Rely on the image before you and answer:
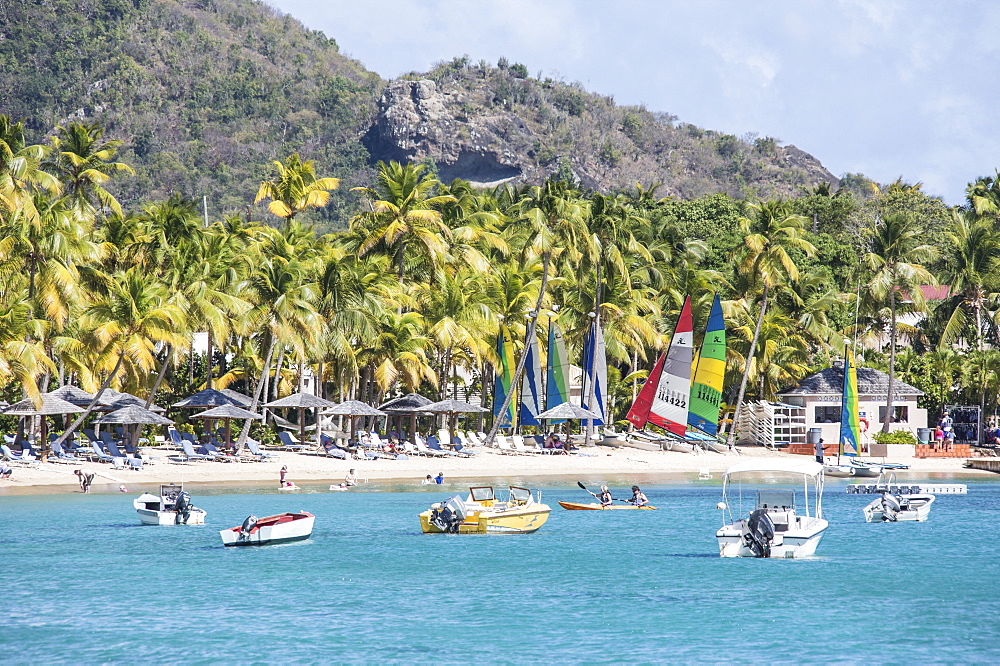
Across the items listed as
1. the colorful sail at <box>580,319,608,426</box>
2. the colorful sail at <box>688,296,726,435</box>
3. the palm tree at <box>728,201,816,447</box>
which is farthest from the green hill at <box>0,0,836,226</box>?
the colorful sail at <box>688,296,726,435</box>

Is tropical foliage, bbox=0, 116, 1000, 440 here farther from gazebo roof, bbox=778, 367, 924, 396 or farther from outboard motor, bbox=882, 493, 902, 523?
outboard motor, bbox=882, 493, 902, 523

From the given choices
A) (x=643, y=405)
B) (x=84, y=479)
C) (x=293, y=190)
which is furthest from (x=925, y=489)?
(x=293, y=190)

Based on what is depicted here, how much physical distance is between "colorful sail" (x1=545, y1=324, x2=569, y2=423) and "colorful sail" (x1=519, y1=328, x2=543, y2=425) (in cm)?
47

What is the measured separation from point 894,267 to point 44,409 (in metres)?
47.2

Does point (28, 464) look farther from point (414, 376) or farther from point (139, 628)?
point (139, 628)

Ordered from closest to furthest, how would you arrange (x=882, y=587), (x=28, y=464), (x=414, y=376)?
1. (x=882, y=587)
2. (x=28, y=464)
3. (x=414, y=376)

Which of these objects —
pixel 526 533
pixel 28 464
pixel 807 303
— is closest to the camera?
pixel 526 533

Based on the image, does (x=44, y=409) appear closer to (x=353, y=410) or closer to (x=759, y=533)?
(x=353, y=410)

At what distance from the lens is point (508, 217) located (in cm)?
7981

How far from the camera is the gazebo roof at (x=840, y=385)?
64.6 metres

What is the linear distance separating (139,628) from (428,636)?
5.50 m

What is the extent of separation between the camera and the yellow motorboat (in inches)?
1348

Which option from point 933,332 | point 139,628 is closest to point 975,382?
point 933,332

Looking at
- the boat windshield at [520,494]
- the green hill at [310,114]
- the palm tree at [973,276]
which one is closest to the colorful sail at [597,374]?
the boat windshield at [520,494]
